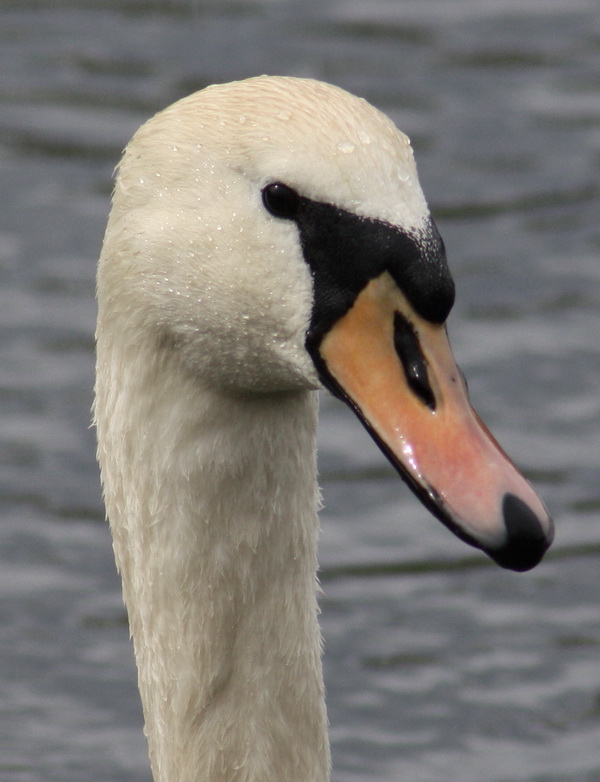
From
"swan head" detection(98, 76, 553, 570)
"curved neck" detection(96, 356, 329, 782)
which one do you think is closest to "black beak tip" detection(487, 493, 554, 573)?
"swan head" detection(98, 76, 553, 570)

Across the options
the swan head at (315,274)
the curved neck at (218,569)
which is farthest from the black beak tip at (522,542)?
the curved neck at (218,569)

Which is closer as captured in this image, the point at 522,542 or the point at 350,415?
the point at 522,542

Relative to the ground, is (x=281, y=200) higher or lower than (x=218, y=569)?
higher

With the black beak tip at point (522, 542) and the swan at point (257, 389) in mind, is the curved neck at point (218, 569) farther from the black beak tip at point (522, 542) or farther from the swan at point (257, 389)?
the black beak tip at point (522, 542)

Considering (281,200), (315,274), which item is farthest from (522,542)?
(281,200)

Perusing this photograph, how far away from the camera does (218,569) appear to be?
4246mm

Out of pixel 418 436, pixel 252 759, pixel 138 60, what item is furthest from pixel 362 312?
pixel 138 60

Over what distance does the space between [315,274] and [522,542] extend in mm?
672

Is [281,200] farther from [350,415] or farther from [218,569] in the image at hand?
[350,415]

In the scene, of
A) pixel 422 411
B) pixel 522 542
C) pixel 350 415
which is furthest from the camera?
pixel 350 415

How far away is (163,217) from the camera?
12.8ft

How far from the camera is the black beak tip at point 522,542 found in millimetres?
3518

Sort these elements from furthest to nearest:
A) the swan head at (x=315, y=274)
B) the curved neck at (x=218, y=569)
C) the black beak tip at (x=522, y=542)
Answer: the curved neck at (x=218, y=569) < the swan head at (x=315, y=274) < the black beak tip at (x=522, y=542)

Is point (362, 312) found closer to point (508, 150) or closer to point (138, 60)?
point (508, 150)
